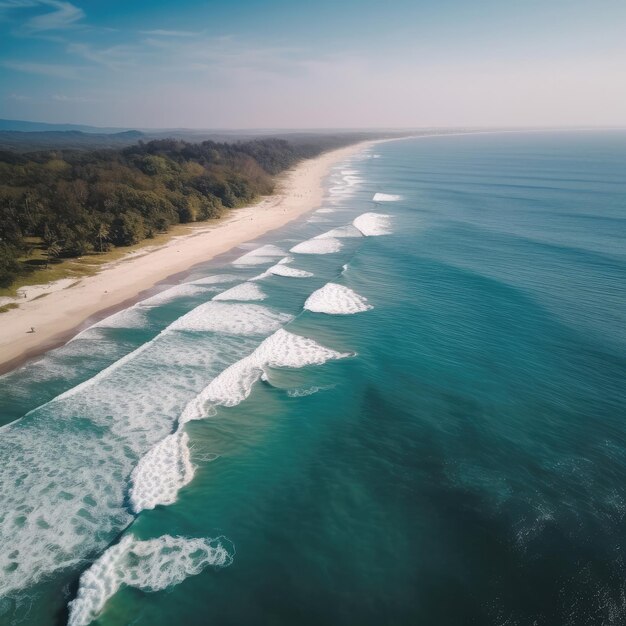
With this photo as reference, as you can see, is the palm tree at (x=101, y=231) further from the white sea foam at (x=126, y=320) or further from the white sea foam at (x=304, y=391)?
the white sea foam at (x=304, y=391)

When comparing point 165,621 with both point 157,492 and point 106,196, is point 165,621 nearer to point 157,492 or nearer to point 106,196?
point 157,492

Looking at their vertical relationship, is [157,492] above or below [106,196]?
below

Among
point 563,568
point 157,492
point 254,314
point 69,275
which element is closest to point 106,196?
point 69,275

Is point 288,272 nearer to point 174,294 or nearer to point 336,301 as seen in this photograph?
point 336,301

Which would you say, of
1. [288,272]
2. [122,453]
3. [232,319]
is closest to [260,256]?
[288,272]

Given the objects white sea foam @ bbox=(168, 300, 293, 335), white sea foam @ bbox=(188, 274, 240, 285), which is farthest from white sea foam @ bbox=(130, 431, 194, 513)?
white sea foam @ bbox=(188, 274, 240, 285)
